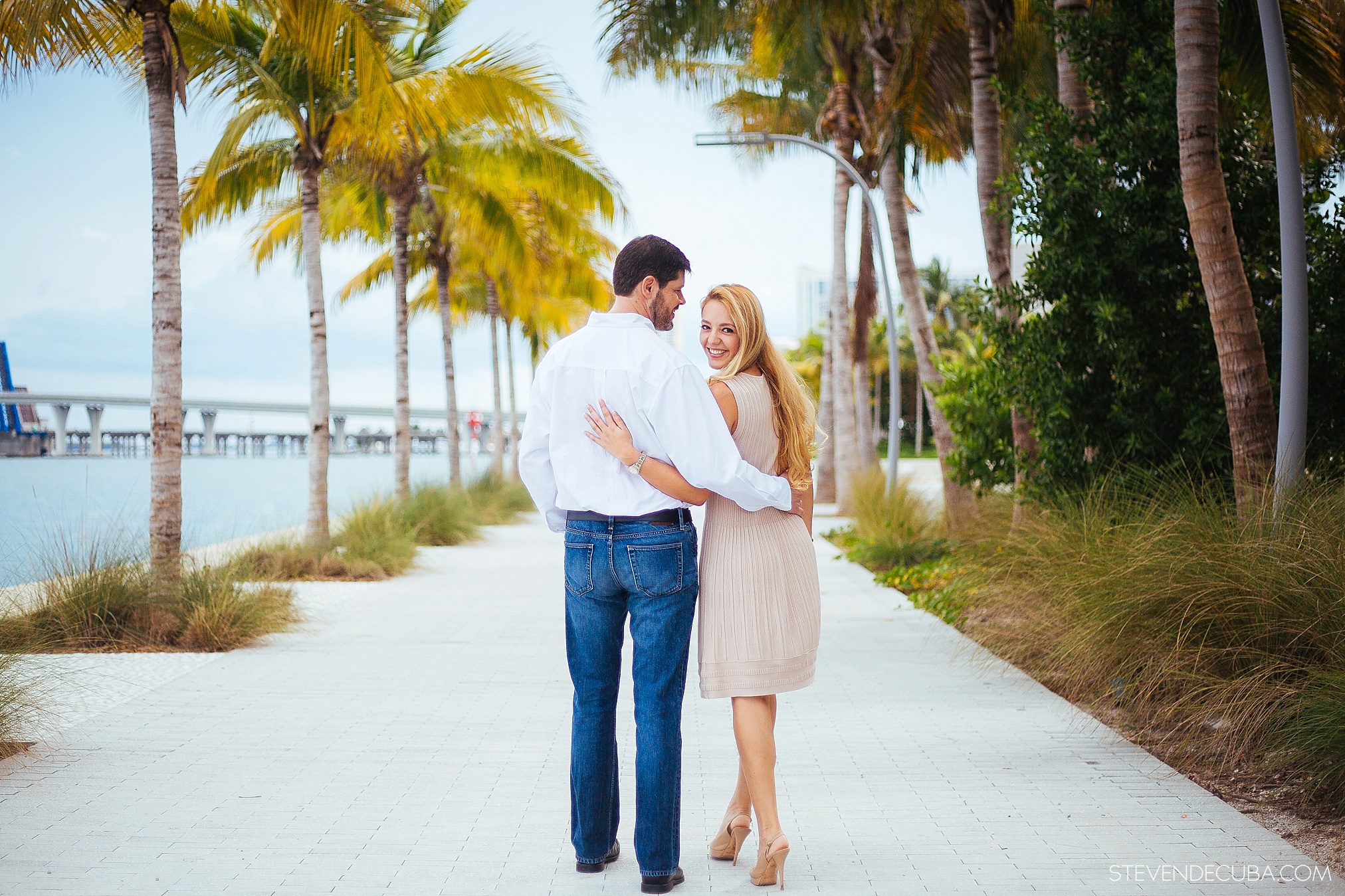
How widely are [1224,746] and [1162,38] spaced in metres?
5.72

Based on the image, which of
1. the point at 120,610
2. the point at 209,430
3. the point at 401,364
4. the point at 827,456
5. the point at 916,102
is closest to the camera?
the point at 120,610

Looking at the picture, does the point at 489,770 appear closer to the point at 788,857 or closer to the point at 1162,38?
the point at 788,857

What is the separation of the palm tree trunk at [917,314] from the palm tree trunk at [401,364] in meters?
7.92

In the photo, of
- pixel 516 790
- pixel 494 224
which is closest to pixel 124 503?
pixel 516 790

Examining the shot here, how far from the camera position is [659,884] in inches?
137

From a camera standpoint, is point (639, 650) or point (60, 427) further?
point (60, 427)

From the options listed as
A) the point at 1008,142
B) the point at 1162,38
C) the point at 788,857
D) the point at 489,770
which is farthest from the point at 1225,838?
the point at 1008,142

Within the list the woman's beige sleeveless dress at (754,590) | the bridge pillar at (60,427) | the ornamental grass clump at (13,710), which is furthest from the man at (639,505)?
the bridge pillar at (60,427)

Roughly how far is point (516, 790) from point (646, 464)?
78.7 inches

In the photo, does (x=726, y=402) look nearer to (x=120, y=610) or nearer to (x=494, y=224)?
(x=120, y=610)

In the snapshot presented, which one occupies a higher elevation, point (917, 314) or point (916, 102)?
point (916, 102)

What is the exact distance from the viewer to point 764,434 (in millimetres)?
3598

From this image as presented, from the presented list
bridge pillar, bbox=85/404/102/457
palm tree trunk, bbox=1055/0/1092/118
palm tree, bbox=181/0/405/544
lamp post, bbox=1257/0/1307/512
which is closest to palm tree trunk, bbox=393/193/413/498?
palm tree, bbox=181/0/405/544

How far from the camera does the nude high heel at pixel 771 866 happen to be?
3.44m
